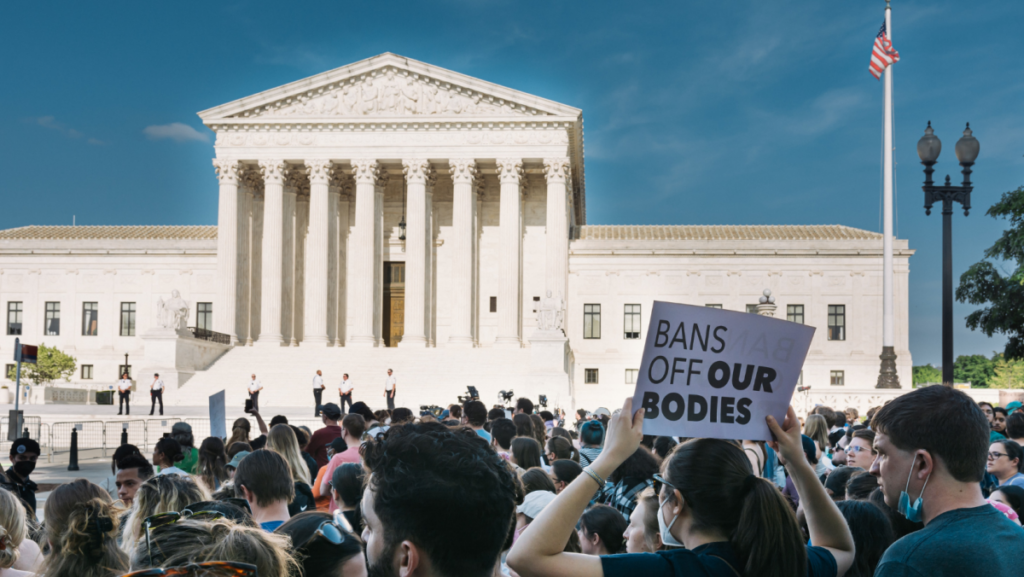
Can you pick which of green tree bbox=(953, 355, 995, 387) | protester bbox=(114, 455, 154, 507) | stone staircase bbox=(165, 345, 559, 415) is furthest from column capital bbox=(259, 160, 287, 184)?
green tree bbox=(953, 355, 995, 387)

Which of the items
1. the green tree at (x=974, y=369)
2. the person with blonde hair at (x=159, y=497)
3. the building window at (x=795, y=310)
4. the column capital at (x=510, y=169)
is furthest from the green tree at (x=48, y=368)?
the green tree at (x=974, y=369)

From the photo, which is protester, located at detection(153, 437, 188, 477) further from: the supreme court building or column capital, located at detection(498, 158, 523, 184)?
column capital, located at detection(498, 158, 523, 184)

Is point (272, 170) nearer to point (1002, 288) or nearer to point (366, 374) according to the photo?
point (366, 374)

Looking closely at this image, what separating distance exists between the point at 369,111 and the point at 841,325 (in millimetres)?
31300

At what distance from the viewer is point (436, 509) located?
2.51 metres

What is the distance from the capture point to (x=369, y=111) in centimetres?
4900

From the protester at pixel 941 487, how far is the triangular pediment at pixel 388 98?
45.3m

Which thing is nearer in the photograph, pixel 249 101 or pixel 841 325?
pixel 249 101

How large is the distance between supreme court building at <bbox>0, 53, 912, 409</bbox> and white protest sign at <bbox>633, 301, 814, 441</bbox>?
123 feet

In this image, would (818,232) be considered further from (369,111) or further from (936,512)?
(936,512)

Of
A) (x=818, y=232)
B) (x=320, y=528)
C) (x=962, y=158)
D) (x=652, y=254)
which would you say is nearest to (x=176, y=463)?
(x=320, y=528)

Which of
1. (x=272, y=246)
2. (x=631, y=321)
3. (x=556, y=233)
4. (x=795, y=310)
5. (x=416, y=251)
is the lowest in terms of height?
(x=631, y=321)

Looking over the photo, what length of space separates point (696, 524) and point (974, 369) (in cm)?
16171

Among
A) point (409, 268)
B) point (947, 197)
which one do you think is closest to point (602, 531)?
point (947, 197)
